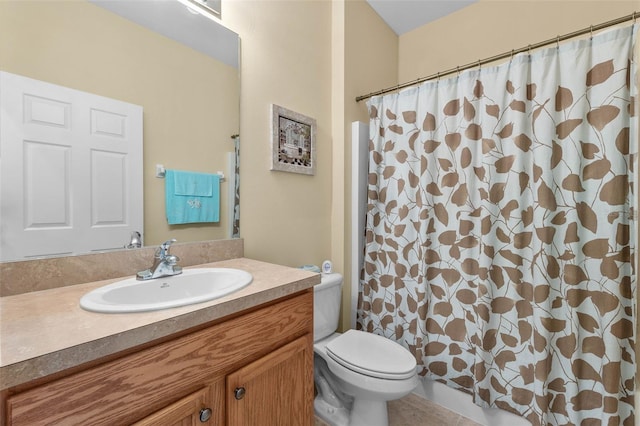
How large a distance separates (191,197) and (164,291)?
1.41 feet

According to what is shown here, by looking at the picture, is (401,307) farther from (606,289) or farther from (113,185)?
(113,185)

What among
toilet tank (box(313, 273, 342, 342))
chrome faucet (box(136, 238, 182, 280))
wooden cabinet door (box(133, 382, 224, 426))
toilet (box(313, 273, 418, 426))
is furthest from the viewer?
toilet tank (box(313, 273, 342, 342))

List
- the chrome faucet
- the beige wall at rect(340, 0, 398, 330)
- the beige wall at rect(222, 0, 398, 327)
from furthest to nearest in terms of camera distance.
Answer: the beige wall at rect(340, 0, 398, 330)
the beige wall at rect(222, 0, 398, 327)
the chrome faucet

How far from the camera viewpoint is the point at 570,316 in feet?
4.21

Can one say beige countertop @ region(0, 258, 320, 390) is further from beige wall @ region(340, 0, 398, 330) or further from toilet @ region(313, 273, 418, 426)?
beige wall @ region(340, 0, 398, 330)

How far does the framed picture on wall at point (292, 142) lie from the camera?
159 centimetres

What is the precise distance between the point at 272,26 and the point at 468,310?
6.38ft

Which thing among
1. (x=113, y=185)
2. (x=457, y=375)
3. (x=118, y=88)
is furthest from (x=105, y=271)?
(x=457, y=375)

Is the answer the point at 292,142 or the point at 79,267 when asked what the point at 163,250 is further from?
the point at 292,142

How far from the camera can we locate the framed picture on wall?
5.22 feet

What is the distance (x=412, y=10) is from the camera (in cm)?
223

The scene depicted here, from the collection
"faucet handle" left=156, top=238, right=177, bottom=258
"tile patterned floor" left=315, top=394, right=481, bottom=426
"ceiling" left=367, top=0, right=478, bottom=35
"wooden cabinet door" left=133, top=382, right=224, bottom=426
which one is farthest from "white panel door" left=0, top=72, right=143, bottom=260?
"ceiling" left=367, top=0, right=478, bottom=35

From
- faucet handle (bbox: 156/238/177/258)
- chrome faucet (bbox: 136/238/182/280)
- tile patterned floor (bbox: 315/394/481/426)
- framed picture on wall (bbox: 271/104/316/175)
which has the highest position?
framed picture on wall (bbox: 271/104/316/175)

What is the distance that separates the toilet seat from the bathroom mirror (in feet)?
2.80
